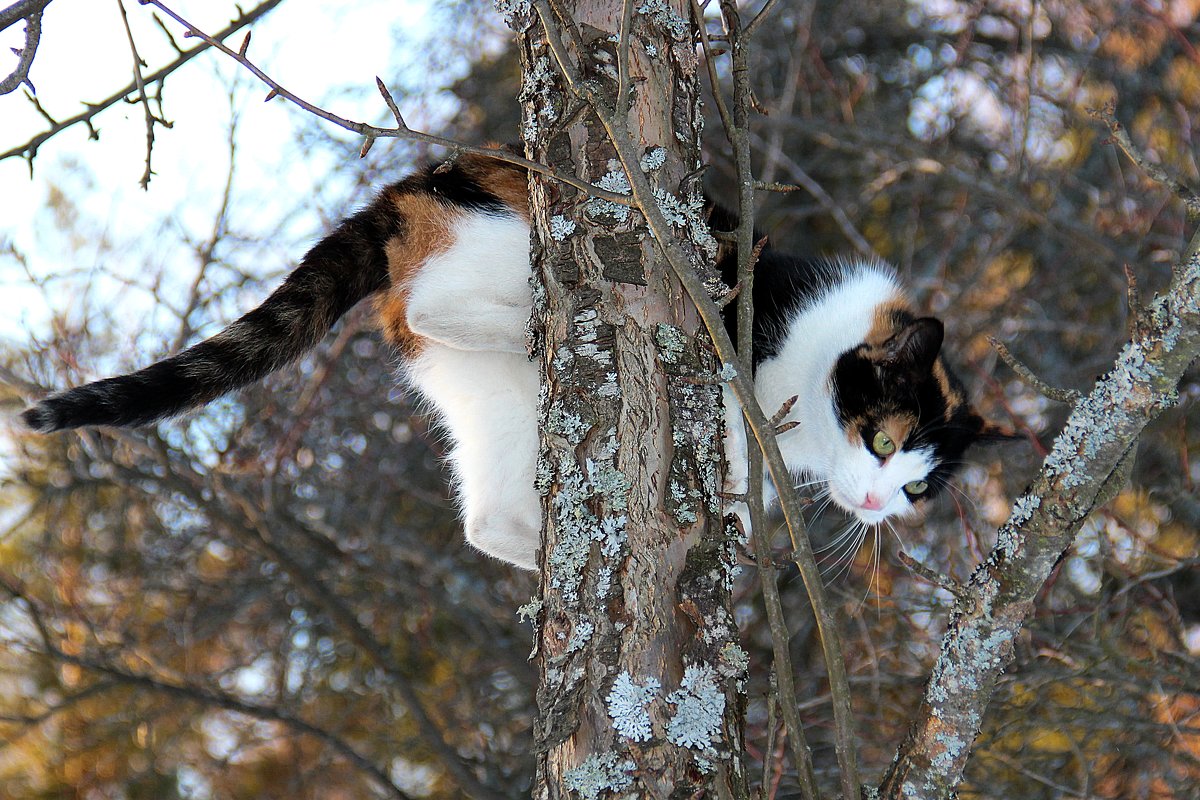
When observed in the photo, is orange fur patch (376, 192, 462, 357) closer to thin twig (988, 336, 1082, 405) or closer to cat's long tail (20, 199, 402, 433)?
cat's long tail (20, 199, 402, 433)

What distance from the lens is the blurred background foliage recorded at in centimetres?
332

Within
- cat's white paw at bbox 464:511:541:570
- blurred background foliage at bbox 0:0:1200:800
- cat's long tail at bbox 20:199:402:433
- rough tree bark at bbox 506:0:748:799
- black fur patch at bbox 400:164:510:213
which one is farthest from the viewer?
blurred background foliage at bbox 0:0:1200:800

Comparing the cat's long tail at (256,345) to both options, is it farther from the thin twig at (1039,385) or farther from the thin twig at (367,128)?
the thin twig at (1039,385)

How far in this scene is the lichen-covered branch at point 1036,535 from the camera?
1331 millimetres

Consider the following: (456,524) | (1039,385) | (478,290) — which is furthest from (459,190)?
(456,524)

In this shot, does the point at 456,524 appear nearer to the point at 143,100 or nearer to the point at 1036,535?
the point at 143,100

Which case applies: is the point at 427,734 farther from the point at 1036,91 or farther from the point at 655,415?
the point at 1036,91

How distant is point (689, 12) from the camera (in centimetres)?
182

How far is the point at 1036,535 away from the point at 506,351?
4.24ft

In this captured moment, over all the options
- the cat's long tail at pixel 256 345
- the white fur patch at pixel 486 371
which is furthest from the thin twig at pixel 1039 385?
the cat's long tail at pixel 256 345

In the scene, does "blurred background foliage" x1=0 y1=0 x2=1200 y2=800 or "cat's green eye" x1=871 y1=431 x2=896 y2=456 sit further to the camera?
"blurred background foliage" x1=0 y1=0 x2=1200 y2=800

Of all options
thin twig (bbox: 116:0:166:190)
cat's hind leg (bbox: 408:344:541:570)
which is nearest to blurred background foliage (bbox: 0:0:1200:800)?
cat's hind leg (bbox: 408:344:541:570)

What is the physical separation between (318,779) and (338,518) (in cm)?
124

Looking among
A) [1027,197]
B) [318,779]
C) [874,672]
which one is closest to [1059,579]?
[874,672]
